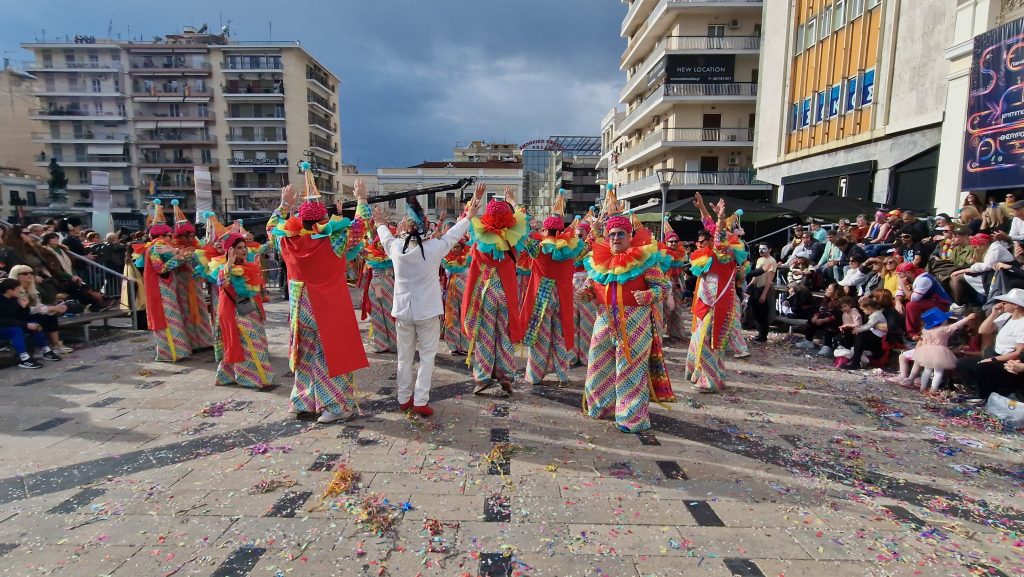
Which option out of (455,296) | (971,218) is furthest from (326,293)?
(971,218)

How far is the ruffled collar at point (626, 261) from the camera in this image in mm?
4305

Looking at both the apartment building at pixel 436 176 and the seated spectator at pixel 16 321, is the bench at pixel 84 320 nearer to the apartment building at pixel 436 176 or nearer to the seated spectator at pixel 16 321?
the seated spectator at pixel 16 321

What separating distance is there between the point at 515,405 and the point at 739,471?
84.8 inches

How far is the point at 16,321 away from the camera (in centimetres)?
668

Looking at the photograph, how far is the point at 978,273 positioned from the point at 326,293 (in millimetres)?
7653

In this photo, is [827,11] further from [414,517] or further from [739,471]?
[414,517]

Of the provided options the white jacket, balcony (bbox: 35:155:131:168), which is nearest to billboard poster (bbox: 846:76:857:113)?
the white jacket

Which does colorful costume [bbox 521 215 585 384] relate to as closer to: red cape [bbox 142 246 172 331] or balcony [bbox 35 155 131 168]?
red cape [bbox 142 246 172 331]

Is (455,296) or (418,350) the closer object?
(418,350)

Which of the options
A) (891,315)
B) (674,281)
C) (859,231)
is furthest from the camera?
(859,231)

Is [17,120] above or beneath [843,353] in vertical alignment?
above

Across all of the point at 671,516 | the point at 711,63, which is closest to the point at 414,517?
the point at 671,516

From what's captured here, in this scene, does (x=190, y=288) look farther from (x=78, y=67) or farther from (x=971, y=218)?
(x=78, y=67)

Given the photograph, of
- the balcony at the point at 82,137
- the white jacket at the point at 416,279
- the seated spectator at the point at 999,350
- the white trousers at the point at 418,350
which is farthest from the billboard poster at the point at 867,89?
the balcony at the point at 82,137
